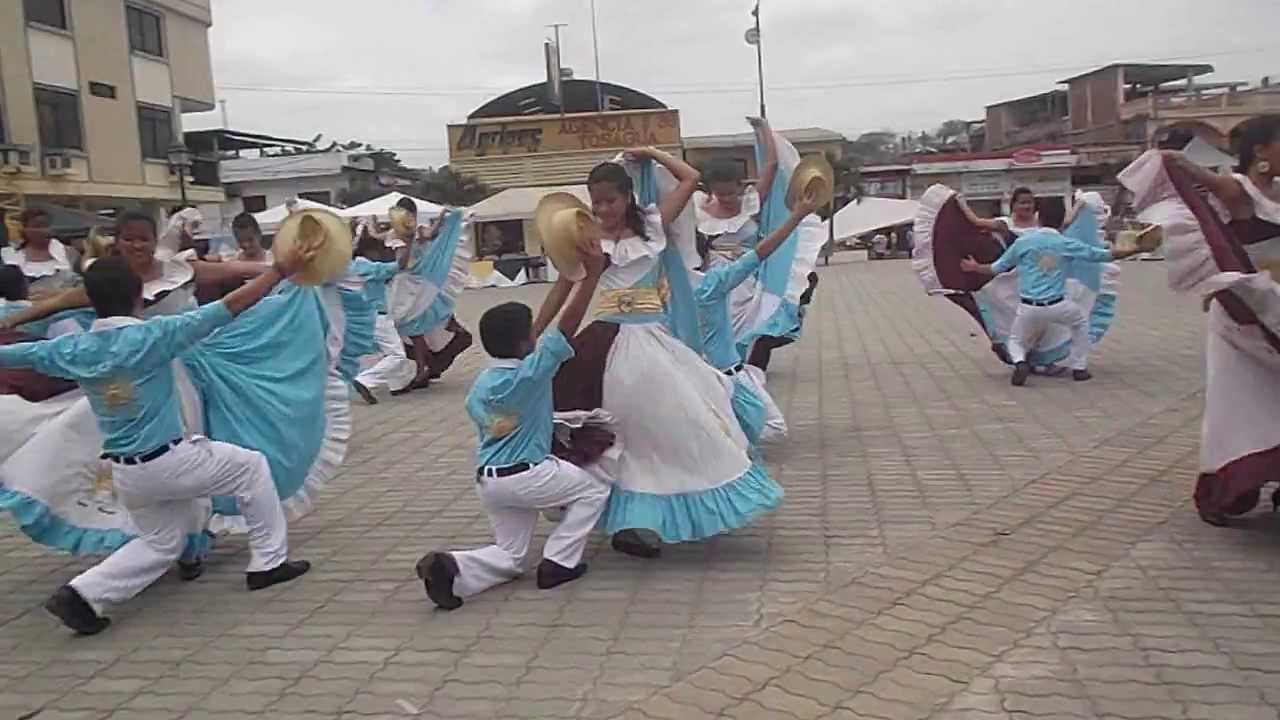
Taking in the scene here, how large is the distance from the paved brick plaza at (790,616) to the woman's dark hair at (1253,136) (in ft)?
4.96

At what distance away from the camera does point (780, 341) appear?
8.68 meters

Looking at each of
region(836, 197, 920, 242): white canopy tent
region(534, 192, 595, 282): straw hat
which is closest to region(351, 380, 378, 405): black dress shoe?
region(534, 192, 595, 282): straw hat

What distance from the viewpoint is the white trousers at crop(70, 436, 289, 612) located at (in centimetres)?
446

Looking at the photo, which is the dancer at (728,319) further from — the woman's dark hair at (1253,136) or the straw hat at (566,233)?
the woman's dark hair at (1253,136)

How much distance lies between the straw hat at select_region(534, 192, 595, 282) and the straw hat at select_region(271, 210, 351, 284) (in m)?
0.74

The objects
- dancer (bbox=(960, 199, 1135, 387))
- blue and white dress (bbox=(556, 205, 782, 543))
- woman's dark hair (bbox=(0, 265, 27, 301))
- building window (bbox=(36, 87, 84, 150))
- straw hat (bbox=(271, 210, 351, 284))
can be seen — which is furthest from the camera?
building window (bbox=(36, 87, 84, 150))

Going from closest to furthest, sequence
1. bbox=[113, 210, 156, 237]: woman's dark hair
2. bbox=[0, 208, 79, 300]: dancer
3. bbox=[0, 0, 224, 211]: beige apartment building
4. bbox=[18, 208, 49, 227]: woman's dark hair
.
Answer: bbox=[113, 210, 156, 237]: woman's dark hair
bbox=[0, 208, 79, 300]: dancer
bbox=[18, 208, 49, 227]: woman's dark hair
bbox=[0, 0, 224, 211]: beige apartment building

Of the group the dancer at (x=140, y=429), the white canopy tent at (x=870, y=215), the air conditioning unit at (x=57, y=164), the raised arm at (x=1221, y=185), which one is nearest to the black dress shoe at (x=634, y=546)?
the dancer at (x=140, y=429)

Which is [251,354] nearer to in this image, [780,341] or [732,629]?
[732,629]

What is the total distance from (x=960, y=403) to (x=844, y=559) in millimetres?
4109

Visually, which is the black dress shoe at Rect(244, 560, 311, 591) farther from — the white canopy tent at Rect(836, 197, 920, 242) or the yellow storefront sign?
the white canopy tent at Rect(836, 197, 920, 242)

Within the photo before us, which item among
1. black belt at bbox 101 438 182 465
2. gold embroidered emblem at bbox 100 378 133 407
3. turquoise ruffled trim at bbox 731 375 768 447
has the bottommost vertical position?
turquoise ruffled trim at bbox 731 375 768 447

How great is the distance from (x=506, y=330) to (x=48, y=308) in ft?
6.51

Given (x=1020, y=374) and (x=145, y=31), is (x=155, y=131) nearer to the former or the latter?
(x=145, y=31)
